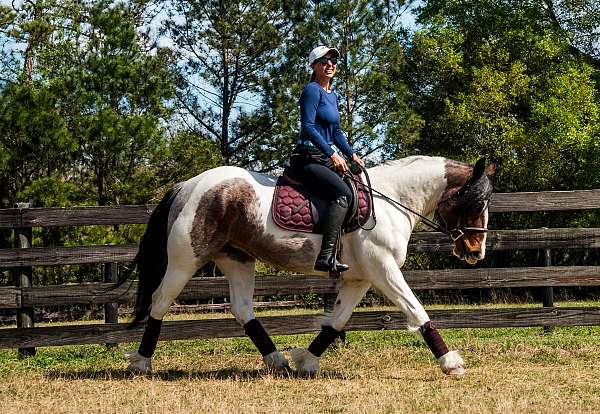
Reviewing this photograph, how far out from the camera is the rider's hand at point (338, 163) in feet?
Result: 22.1

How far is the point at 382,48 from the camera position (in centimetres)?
2812

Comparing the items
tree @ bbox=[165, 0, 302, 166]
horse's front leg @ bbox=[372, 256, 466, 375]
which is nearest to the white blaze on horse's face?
horse's front leg @ bbox=[372, 256, 466, 375]

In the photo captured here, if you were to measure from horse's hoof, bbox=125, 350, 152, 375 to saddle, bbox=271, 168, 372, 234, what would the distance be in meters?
1.71

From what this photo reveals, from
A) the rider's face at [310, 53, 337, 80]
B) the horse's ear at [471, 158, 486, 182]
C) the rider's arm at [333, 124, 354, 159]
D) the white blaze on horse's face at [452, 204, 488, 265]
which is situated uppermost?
the rider's face at [310, 53, 337, 80]

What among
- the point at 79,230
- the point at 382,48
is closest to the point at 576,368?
the point at 79,230

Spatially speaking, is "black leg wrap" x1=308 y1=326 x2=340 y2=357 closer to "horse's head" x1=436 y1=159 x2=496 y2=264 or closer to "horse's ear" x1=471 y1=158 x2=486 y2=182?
"horse's head" x1=436 y1=159 x2=496 y2=264

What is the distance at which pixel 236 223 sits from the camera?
697cm

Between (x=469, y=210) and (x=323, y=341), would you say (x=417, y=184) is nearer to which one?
(x=469, y=210)

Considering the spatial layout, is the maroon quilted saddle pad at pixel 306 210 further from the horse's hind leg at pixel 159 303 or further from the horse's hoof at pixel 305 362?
the horse's hoof at pixel 305 362

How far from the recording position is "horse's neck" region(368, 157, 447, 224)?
7.20m

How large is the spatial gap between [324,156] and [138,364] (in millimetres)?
2415

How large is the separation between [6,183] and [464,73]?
1584cm

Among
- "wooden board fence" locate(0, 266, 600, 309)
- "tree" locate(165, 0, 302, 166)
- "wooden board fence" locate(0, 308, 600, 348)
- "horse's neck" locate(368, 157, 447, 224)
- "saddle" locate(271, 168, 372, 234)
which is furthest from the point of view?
"tree" locate(165, 0, 302, 166)

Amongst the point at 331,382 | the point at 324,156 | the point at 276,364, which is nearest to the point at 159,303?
the point at 276,364
